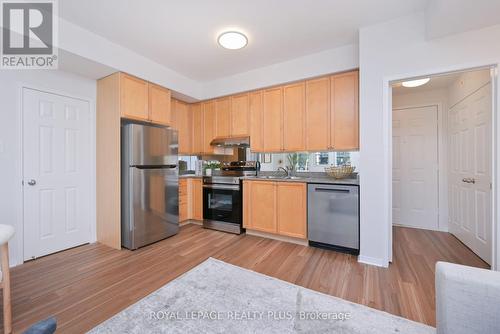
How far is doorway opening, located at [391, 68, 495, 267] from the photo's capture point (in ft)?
8.25

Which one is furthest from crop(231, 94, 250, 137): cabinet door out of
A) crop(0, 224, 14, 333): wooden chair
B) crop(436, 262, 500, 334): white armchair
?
crop(436, 262, 500, 334): white armchair

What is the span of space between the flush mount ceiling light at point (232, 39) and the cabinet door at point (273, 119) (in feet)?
3.28

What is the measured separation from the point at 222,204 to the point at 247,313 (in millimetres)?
2157

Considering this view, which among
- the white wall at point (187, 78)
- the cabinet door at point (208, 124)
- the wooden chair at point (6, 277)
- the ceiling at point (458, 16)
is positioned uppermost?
the white wall at point (187, 78)

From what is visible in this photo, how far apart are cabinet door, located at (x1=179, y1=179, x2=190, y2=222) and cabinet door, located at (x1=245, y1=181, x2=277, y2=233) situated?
51.8 inches

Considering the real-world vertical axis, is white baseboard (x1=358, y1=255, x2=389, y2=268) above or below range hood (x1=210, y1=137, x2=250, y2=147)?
below

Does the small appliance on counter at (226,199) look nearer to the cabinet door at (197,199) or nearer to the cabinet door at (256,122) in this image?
the cabinet door at (197,199)

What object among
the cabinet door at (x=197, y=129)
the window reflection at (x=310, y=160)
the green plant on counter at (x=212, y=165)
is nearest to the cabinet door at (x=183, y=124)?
the cabinet door at (x=197, y=129)

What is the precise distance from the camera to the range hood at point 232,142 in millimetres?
3883

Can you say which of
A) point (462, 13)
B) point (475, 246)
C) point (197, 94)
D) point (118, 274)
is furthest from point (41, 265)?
point (475, 246)

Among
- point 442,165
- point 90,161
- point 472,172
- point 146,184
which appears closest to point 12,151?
point 90,161

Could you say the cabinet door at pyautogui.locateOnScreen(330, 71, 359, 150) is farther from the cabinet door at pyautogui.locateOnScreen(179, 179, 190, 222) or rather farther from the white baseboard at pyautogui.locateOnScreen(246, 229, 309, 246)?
the cabinet door at pyautogui.locateOnScreen(179, 179, 190, 222)

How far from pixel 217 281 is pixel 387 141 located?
2386 millimetres

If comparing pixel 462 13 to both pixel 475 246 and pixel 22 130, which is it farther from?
pixel 22 130
